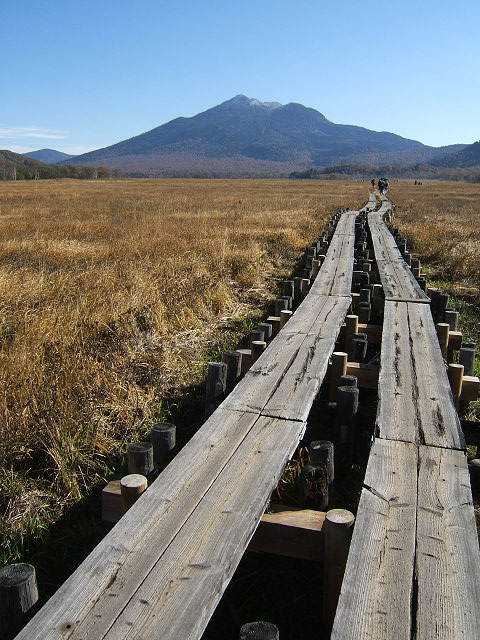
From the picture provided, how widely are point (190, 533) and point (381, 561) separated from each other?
2.33ft

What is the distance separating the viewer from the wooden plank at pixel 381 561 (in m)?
1.76

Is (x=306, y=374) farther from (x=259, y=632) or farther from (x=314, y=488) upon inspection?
(x=259, y=632)

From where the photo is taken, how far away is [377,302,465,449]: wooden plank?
302 cm

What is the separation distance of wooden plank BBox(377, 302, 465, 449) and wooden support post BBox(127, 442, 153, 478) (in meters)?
1.23

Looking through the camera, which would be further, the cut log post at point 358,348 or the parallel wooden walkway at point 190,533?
the cut log post at point 358,348

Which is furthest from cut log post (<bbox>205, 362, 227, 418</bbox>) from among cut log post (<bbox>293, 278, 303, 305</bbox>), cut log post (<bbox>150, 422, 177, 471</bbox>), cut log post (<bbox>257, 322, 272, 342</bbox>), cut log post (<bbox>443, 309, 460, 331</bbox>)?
cut log post (<bbox>293, 278, 303, 305</bbox>)

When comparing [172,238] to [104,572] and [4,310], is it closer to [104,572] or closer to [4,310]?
[4,310]

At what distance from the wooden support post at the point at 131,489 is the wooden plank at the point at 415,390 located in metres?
1.31

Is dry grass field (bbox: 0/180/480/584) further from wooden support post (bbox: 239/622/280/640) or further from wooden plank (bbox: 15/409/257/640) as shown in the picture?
wooden support post (bbox: 239/622/280/640)

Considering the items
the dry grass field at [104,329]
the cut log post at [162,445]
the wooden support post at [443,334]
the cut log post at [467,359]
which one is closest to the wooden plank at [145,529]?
the cut log post at [162,445]

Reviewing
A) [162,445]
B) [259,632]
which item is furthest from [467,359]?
[259,632]

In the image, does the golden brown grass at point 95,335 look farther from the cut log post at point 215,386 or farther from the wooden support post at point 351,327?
the wooden support post at point 351,327

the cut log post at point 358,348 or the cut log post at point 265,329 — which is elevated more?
the cut log post at point 265,329

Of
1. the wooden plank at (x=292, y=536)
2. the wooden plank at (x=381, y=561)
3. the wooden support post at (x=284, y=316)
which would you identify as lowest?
the wooden plank at (x=292, y=536)
